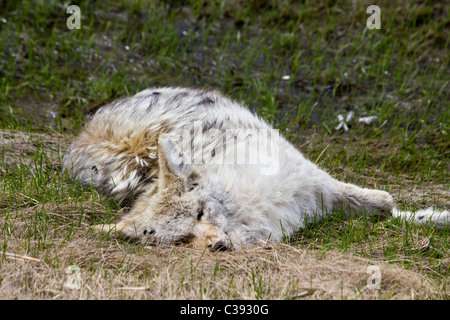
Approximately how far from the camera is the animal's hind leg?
14.6 feet

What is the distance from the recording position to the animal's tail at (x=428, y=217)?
165 inches

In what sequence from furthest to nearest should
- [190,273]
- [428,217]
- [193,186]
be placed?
[428,217] < [193,186] < [190,273]

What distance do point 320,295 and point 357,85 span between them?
482 cm

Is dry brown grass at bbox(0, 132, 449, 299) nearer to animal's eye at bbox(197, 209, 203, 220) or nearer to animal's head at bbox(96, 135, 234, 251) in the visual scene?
animal's head at bbox(96, 135, 234, 251)

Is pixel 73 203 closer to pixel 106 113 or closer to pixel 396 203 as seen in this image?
pixel 106 113

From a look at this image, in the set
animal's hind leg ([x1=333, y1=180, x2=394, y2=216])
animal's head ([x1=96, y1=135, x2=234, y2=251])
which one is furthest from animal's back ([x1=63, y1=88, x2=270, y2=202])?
animal's hind leg ([x1=333, y1=180, x2=394, y2=216])

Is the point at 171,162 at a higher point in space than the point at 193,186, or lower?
higher

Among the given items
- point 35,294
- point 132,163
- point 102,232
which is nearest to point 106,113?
point 132,163

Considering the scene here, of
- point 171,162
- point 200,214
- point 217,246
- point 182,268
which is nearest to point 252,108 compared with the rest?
point 171,162

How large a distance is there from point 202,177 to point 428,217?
1941 millimetres

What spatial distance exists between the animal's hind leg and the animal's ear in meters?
1.45

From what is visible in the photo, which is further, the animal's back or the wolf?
the animal's back

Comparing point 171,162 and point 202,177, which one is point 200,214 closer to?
point 202,177

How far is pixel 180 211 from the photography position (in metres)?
3.61
